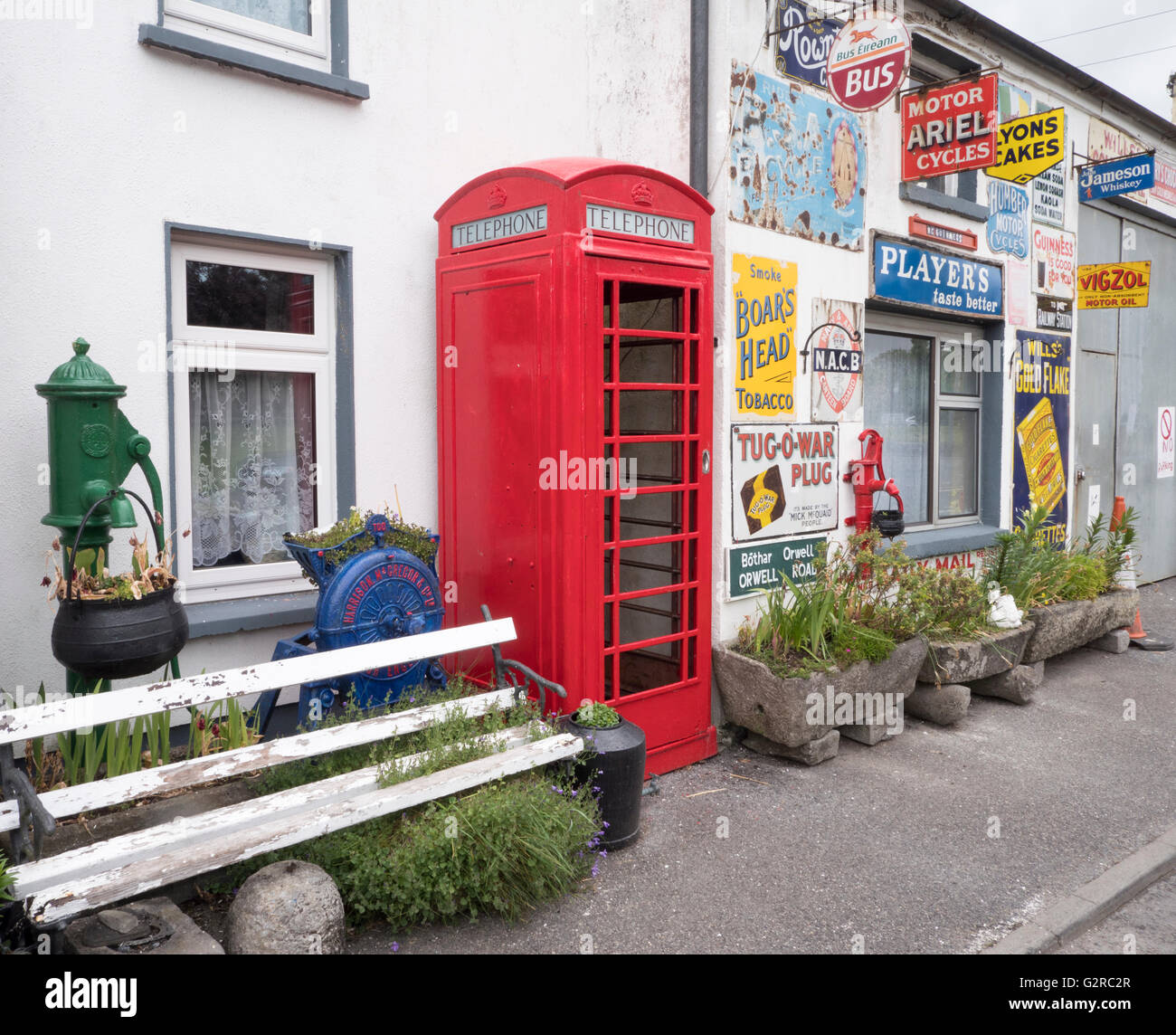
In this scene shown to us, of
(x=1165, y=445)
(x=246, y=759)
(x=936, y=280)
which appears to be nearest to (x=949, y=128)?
(x=936, y=280)

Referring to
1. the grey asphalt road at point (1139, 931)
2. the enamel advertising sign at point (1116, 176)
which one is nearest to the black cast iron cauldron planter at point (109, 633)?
the grey asphalt road at point (1139, 931)

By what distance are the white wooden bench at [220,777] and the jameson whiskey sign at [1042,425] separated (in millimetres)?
6608

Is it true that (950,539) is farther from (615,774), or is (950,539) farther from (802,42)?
(615,774)

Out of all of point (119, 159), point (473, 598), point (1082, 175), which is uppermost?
point (1082, 175)

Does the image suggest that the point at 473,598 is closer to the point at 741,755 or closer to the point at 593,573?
the point at 593,573

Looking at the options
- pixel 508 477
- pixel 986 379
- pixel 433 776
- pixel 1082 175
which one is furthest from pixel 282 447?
pixel 1082 175

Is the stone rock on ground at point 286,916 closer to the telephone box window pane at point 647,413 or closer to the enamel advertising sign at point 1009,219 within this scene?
the telephone box window pane at point 647,413

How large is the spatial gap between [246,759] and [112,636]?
0.69m

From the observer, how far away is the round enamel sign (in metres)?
6.01

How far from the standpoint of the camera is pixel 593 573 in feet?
15.9

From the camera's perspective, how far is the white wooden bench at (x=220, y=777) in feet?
10.0

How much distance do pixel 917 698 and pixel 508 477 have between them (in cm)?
347

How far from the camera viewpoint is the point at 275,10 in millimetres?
4727

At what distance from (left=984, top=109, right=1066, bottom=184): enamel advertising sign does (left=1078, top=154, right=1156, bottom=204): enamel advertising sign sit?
2.38 metres
